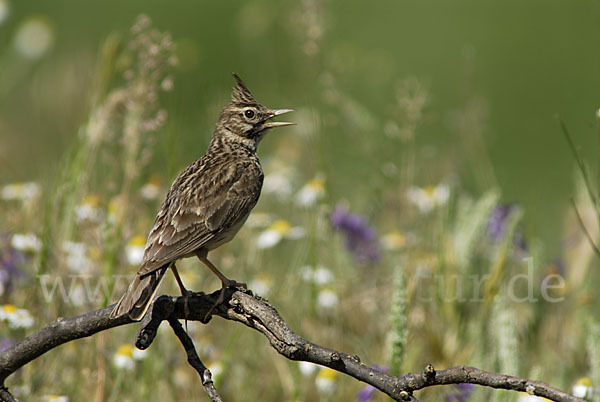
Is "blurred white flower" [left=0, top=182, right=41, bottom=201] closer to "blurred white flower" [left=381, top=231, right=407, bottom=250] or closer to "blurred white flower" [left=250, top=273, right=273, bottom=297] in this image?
"blurred white flower" [left=250, top=273, right=273, bottom=297]

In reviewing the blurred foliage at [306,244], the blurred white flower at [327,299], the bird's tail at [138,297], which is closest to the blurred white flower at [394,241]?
the blurred foliage at [306,244]

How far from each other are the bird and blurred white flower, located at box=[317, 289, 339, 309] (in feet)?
3.53

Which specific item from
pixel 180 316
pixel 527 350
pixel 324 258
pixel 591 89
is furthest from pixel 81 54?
pixel 591 89

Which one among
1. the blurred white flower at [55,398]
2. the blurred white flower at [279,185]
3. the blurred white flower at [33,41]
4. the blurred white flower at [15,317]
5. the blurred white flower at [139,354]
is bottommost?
the blurred white flower at [55,398]

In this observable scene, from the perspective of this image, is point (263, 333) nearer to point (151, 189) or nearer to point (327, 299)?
point (327, 299)

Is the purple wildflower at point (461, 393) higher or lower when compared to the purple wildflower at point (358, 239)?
lower

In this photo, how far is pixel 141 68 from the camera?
424 centimetres

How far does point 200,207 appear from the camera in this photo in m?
4.02

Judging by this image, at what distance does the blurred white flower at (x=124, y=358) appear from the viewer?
15.1 ft

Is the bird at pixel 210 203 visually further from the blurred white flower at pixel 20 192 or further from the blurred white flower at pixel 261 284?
the blurred white flower at pixel 20 192

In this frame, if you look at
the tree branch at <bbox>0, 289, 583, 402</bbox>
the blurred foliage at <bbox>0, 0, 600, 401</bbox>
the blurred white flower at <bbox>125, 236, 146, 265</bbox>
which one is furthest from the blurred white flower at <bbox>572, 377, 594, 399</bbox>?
the blurred white flower at <bbox>125, 236, 146, 265</bbox>

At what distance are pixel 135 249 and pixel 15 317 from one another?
0.90 metres

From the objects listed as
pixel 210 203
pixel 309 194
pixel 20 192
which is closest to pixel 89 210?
pixel 20 192

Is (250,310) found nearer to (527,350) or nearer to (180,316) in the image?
(180,316)
